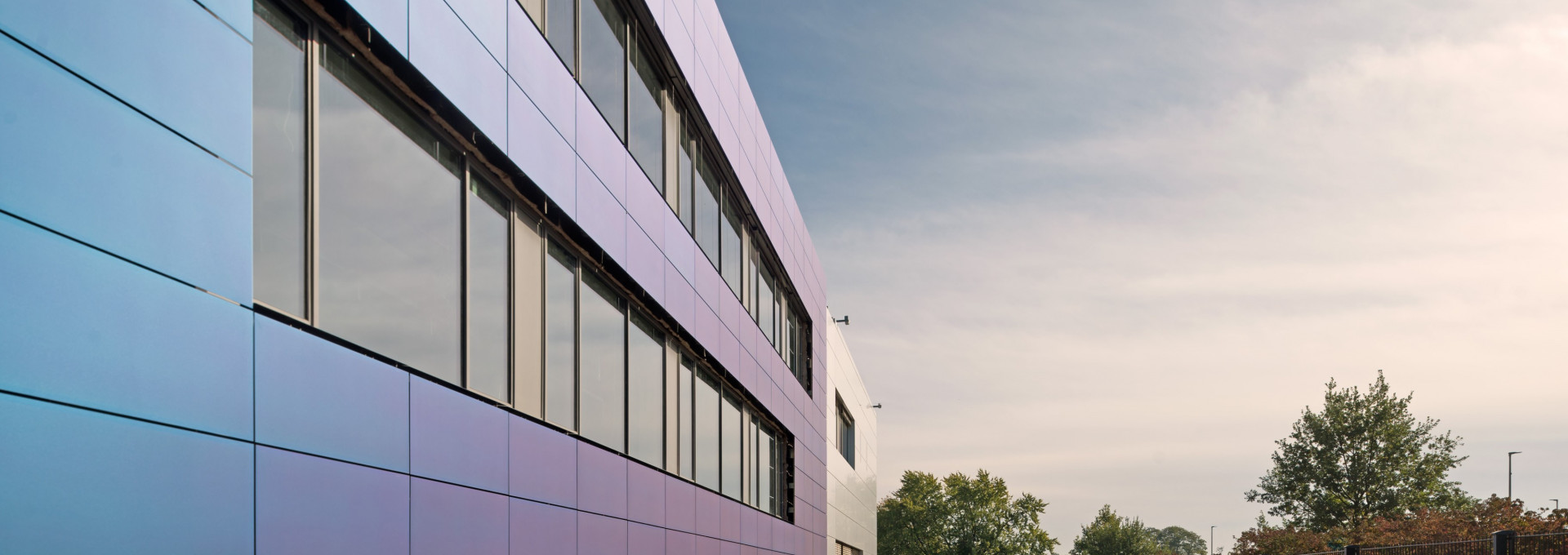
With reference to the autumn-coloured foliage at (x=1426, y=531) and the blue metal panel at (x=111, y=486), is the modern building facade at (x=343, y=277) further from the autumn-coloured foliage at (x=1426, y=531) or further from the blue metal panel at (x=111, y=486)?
the autumn-coloured foliage at (x=1426, y=531)

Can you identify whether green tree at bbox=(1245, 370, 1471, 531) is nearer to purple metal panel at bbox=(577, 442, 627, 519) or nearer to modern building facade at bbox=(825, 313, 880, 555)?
modern building facade at bbox=(825, 313, 880, 555)

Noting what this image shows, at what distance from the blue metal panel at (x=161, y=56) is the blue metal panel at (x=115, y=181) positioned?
10 cm

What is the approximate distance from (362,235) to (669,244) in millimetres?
10237

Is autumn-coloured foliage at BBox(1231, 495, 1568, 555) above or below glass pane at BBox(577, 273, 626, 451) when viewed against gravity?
below

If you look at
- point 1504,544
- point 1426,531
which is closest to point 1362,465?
point 1426,531

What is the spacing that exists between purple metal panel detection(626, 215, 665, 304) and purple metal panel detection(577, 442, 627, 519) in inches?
110

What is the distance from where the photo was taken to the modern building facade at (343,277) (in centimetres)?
608

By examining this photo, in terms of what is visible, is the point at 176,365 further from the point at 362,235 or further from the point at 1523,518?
the point at 1523,518

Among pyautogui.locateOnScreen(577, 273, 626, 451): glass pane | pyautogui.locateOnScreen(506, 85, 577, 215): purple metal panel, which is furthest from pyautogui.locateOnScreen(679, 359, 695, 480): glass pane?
pyautogui.locateOnScreen(506, 85, 577, 215): purple metal panel

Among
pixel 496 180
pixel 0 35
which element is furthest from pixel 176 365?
pixel 496 180

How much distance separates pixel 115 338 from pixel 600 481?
32.9 ft

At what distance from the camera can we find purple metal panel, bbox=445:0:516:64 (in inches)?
451

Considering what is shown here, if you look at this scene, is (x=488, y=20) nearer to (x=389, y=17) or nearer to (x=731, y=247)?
(x=389, y=17)

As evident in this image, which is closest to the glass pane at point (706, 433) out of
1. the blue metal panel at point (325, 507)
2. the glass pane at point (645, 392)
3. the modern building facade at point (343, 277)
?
the modern building facade at point (343, 277)
